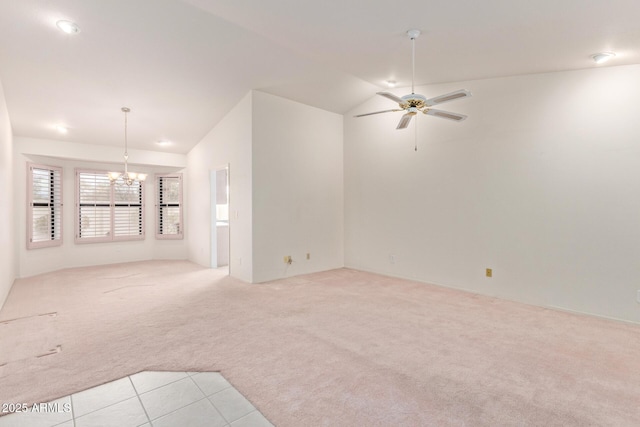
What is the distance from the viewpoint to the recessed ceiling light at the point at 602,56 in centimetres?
340

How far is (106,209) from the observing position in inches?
290

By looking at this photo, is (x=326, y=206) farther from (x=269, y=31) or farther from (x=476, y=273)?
(x=269, y=31)

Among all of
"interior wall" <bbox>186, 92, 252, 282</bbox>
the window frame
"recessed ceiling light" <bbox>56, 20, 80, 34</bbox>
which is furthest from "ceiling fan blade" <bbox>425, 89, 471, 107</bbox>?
the window frame

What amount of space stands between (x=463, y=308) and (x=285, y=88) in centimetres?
426

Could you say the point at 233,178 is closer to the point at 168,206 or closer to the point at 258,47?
the point at 258,47

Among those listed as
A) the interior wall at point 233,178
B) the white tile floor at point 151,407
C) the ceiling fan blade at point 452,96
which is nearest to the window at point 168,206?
the interior wall at point 233,178

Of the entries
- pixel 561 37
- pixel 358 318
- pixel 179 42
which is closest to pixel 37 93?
pixel 179 42

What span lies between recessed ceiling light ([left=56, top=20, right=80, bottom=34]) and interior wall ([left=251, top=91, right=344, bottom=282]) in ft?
8.04

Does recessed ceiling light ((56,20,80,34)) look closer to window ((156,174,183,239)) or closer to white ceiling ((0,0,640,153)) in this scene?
white ceiling ((0,0,640,153))

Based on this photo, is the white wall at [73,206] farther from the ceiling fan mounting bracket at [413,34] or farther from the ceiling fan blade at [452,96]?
the ceiling fan blade at [452,96]

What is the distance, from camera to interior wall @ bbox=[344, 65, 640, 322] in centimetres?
371

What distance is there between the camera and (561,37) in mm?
3121

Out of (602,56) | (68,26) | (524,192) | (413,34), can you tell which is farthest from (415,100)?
(68,26)

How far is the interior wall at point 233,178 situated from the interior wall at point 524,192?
2388 mm
